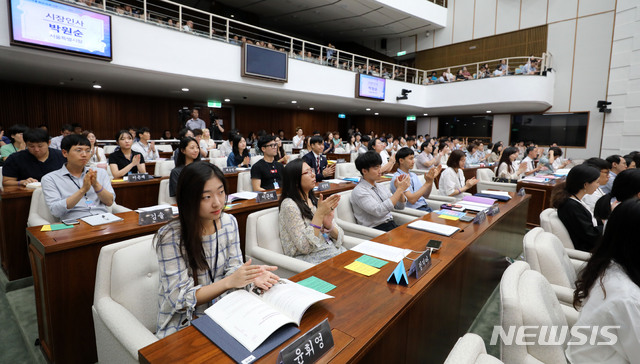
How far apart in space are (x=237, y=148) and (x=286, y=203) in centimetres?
365

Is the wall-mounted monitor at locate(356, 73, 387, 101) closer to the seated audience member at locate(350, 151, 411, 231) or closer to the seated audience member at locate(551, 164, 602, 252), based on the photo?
the seated audience member at locate(350, 151, 411, 231)

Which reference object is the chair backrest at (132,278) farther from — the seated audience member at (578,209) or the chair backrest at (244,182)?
the seated audience member at (578,209)

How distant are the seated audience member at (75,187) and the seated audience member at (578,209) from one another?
10.9ft

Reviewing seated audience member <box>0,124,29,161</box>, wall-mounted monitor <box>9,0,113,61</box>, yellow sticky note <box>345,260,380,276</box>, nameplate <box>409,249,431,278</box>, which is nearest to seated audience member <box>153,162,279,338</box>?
yellow sticky note <box>345,260,380,276</box>

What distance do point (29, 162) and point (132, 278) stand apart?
253cm

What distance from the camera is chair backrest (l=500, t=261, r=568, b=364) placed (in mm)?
1062

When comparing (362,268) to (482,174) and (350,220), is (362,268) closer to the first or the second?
(350,220)

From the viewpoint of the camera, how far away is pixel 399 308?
117 centimetres

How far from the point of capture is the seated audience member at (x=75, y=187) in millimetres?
Answer: 2242

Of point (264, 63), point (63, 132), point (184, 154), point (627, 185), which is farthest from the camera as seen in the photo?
point (264, 63)

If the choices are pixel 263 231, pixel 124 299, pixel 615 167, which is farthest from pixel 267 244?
pixel 615 167

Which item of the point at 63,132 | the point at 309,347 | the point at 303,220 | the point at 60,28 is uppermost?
the point at 60,28

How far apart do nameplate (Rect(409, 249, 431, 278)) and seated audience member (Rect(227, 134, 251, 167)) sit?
13.0 feet

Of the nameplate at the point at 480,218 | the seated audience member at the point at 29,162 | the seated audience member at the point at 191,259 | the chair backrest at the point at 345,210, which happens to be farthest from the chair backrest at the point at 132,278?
the seated audience member at the point at 29,162
